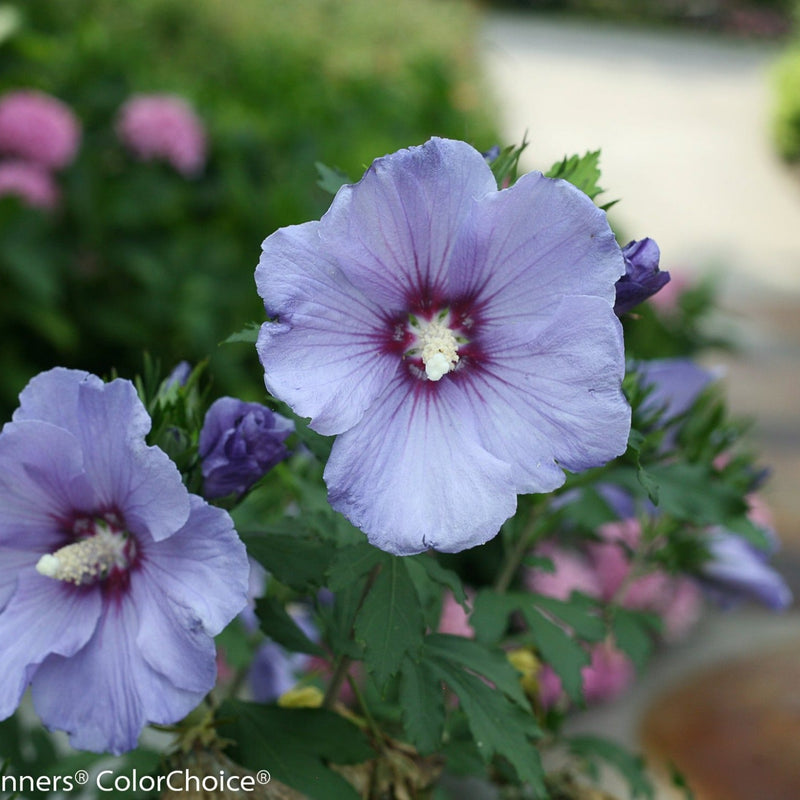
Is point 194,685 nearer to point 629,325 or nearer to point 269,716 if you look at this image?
point 269,716

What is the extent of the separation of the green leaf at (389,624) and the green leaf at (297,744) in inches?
5.9

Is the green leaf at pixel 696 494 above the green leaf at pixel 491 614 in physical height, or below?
above

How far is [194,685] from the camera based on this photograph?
2.29 ft

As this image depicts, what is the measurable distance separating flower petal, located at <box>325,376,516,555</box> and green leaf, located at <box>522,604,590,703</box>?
0.39 meters

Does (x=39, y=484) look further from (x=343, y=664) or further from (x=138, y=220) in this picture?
(x=138, y=220)

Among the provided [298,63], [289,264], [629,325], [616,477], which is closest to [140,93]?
[629,325]

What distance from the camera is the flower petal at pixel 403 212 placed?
0.67 meters

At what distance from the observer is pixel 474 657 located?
868 millimetres

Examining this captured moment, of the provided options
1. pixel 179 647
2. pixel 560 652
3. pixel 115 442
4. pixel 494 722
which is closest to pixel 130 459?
pixel 115 442

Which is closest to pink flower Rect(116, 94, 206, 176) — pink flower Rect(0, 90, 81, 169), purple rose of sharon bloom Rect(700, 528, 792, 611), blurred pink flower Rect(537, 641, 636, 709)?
pink flower Rect(0, 90, 81, 169)

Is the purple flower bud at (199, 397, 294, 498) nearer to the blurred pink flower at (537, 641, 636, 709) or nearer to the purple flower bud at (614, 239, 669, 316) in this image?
the purple flower bud at (614, 239, 669, 316)

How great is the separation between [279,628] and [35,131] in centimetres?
207

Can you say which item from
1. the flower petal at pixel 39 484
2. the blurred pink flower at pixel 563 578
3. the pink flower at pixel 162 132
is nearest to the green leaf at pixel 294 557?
the flower petal at pixel 39 484

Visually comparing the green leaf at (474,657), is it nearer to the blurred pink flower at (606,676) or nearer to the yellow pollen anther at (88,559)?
the yellow pollen anther at (88,559)
